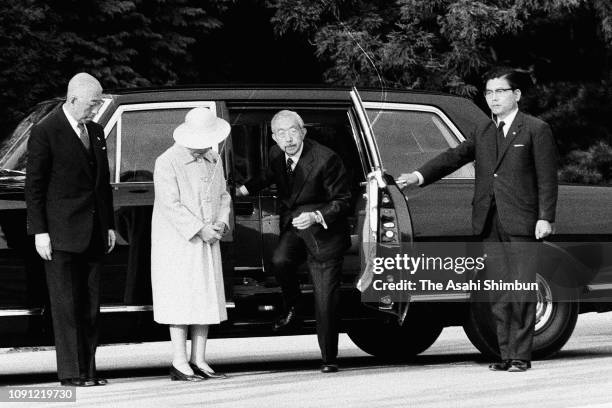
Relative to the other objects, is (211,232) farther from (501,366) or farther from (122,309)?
(501,366)

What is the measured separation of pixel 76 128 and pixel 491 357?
335cm

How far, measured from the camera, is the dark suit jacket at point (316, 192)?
32.7ft

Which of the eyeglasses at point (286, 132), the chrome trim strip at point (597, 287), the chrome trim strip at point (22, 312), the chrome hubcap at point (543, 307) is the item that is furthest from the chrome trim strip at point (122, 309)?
the chrome trim strip at point (597, 287)

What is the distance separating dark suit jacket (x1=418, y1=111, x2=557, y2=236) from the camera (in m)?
9.91

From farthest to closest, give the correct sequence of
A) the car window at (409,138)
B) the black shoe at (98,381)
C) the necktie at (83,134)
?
1. the car window at (409,138)
2. the black shoe at (98,381)
3. the necktie at (83,134)

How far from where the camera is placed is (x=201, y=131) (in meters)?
9.59

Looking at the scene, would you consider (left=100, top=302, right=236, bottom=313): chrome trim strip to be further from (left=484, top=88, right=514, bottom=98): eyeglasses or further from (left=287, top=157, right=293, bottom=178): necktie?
(left=484, top=88, right=514, bottom=98): eyeglasses

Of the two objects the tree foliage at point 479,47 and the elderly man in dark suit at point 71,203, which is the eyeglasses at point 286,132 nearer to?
the elderly man in dark suit at point 71,203

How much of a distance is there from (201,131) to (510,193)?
2.05 metres

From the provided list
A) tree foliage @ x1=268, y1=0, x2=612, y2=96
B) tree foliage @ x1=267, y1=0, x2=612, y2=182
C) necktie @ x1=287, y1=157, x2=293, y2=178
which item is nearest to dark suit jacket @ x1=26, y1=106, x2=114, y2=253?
necktie @ x1=287, y1=157, x2=293, y2=178

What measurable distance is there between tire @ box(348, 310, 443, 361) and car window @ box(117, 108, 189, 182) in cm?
243

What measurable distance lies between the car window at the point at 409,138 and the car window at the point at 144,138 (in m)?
1.35

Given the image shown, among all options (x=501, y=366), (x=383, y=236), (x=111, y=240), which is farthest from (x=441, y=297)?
(x=111, y=240)

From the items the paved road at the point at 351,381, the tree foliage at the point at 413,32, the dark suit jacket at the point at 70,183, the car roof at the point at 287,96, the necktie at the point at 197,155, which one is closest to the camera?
the paved road at the point at 351,381
